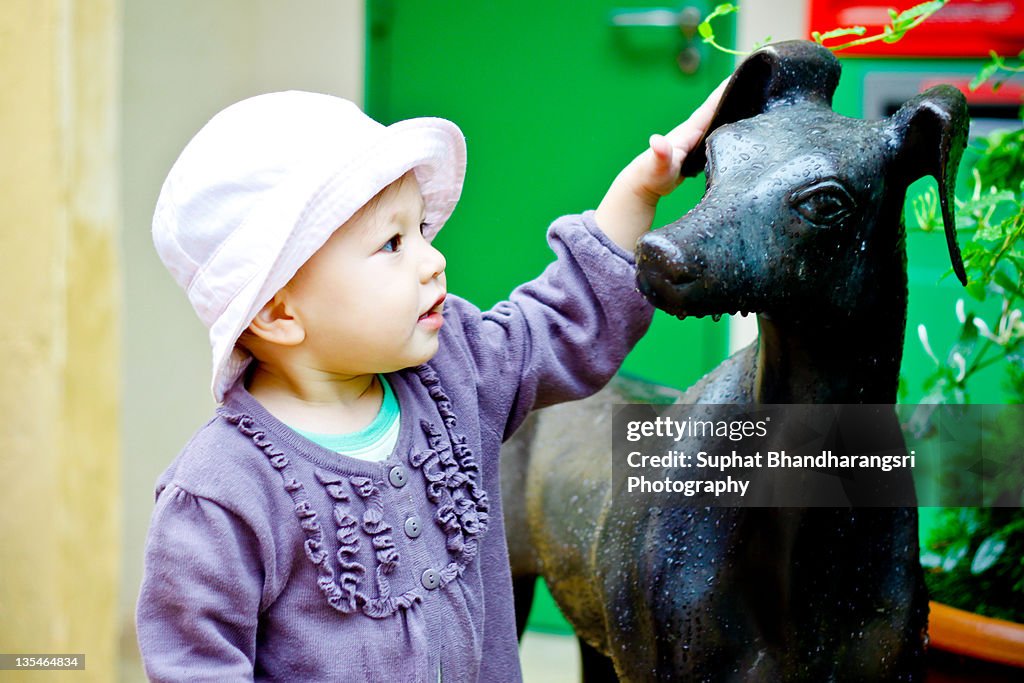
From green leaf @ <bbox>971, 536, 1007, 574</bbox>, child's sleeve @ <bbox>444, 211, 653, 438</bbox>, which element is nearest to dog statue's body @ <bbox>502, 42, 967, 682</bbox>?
Answer: child's sleeve @ <bbox>444, 211, 653, 438</bbox>

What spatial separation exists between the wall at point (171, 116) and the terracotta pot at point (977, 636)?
78.5 inches

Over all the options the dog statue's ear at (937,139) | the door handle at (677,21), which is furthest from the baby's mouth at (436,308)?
the door handle at (677,21)

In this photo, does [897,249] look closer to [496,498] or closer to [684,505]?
[684,505]

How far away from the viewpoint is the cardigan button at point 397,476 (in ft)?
2.92

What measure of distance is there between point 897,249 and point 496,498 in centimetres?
41

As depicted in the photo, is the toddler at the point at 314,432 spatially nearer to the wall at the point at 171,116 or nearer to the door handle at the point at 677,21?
the door handle at the point at 677,21

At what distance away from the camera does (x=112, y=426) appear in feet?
6.93

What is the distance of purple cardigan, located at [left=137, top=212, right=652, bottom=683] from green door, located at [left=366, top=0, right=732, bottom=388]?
5.02ft

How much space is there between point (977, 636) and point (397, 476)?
0.67 meters

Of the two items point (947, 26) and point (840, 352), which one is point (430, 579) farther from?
point (947, 26)

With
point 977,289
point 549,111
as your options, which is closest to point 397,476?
point 977,289

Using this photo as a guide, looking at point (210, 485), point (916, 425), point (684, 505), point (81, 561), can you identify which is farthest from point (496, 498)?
point (81, 561)

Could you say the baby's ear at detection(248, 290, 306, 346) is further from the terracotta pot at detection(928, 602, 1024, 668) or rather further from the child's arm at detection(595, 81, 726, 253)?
the terracotta pot at detection(928, 602, 1024, 668)

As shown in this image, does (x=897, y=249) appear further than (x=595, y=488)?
No
